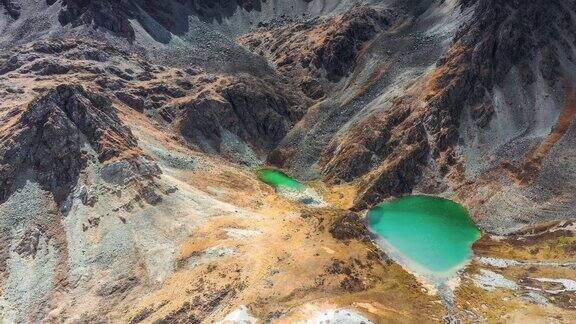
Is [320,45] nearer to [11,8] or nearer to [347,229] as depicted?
[347,229]

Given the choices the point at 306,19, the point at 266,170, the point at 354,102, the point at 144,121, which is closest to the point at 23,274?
the point at 144,121

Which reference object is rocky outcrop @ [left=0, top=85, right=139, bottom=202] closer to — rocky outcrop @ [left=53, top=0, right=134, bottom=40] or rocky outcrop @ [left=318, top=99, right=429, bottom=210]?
rocky outcrop @ [left=318, top=99, right=429, bottom=210]

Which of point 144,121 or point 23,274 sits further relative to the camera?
point 144,121

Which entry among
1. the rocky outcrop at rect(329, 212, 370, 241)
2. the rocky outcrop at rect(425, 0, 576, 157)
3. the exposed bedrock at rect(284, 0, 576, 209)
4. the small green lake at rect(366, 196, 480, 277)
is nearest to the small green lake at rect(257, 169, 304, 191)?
the exposed bedrock at rect(284, 0, 576, 209)

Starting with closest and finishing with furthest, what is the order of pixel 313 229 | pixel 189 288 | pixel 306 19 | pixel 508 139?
pixel 189 288
pixel 313 229
pixel 508 139
pixel 306 19

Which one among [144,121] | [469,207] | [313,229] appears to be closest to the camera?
[313,229]

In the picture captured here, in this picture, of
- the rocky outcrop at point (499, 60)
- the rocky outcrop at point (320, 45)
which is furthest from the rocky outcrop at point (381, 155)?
the rocky outcrop at point (320, 45)

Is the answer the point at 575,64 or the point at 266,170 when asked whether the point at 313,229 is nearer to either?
the point at 266,170
